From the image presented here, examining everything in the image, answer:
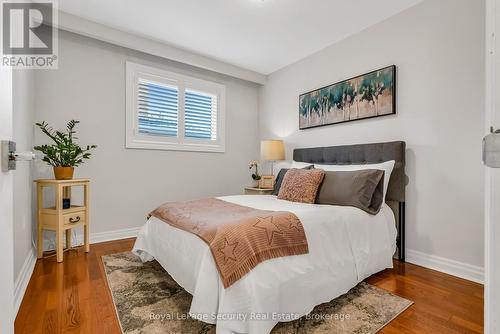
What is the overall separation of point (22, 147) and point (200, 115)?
225 cm

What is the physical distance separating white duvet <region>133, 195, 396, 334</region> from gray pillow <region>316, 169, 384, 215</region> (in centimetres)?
10

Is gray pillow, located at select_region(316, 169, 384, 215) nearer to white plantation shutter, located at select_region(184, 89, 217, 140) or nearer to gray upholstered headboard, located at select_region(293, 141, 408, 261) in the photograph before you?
gray upholstered headboard, located at select_region(293, 141, 408, 261)

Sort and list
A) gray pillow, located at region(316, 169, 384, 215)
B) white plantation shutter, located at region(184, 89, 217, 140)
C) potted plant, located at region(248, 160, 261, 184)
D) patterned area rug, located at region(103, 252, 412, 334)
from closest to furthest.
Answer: patterned area rug, located at region(103, 252, 412, 334) → gray pillow, located at region(316, 169, 384, 215) → white plantation shutter, located at region(184, 89, 217, 140) → potted plant, located at region(248, 160, 261, 184)

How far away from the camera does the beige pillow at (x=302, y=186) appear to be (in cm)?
238

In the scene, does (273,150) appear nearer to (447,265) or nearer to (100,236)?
(447,265)

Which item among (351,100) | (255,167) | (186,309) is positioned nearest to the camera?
(186,309)

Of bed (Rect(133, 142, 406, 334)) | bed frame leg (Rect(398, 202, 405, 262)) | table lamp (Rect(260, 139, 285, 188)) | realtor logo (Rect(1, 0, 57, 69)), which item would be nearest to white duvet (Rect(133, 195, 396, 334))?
bed (Rect(133, 142, 406, 334))

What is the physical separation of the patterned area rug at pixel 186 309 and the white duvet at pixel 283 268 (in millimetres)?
87

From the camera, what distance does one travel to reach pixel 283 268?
4.66 ft

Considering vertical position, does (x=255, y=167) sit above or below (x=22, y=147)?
below

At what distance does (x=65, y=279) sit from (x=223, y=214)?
1450 millimetres

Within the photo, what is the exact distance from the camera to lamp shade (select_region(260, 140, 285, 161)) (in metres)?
3.66

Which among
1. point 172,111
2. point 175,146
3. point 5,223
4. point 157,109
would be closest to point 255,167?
point 175,146

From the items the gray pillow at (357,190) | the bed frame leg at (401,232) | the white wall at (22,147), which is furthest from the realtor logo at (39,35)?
the bed frame leg at (401,232)
